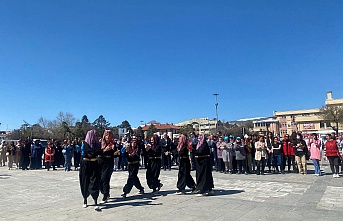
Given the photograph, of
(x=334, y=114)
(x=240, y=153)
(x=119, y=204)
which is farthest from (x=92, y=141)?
(x=334, y=114)

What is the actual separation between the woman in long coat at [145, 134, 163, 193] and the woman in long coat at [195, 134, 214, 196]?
128cm

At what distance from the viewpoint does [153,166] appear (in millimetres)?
9086

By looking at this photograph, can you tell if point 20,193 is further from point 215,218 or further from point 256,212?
point 256,212

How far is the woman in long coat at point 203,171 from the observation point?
8.38m

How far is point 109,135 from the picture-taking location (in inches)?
309

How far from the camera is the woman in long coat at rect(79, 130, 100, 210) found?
7.29m

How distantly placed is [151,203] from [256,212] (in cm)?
260

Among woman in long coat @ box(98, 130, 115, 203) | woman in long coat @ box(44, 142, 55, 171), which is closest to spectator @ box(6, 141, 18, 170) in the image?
woman in long coat @ box(44, 142, 55, 171)

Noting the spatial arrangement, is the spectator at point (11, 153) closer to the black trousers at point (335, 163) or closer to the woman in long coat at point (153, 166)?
the woman in long coat at point (153, 166)

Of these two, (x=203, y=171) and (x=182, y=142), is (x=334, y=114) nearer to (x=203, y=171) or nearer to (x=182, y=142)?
(x=182, y=142)

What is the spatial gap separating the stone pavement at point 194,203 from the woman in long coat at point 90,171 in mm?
401

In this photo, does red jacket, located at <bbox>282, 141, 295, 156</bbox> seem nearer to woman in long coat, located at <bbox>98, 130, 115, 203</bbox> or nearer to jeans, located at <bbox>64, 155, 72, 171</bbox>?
woman in long coat, located at <bbox>98, 130, 115, 203</bbox>

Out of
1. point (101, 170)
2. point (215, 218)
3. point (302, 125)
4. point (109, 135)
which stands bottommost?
point (215, 218)

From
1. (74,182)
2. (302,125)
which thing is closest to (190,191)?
(74,182)
